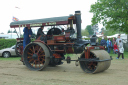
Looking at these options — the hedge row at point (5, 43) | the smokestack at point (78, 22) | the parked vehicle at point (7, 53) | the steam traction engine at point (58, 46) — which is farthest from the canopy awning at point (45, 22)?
the hedge row at point (5, 43)

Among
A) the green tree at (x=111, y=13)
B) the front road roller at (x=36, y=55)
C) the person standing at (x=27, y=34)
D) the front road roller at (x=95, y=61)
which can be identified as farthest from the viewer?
the green tree at (x=111, y=13)

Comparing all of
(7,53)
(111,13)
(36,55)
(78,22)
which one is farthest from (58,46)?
(111,13)

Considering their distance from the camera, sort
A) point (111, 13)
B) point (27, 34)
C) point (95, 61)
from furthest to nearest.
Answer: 1. point (111, 13)
2. point (27, 34)
3. point (95, 61)

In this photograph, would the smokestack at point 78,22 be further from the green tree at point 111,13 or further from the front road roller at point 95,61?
the green tree at point 111,13

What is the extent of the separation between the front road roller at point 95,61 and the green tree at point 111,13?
11.1 metres

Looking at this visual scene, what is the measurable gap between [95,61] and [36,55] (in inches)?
92.4

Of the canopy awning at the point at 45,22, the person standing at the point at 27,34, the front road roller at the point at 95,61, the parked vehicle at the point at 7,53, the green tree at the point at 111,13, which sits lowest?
the parked vehicle at the point at 7,53

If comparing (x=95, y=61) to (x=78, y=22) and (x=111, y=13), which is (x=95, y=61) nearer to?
(x=78, y=22)

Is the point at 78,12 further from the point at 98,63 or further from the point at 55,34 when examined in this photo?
the point at 98,63

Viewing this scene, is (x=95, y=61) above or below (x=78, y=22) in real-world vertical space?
below

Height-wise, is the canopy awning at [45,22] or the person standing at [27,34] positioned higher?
the canopy awning at [45,22]

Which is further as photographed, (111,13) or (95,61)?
(111,13)

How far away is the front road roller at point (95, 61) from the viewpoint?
20.5ft

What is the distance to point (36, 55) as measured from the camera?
7379 millimetres
